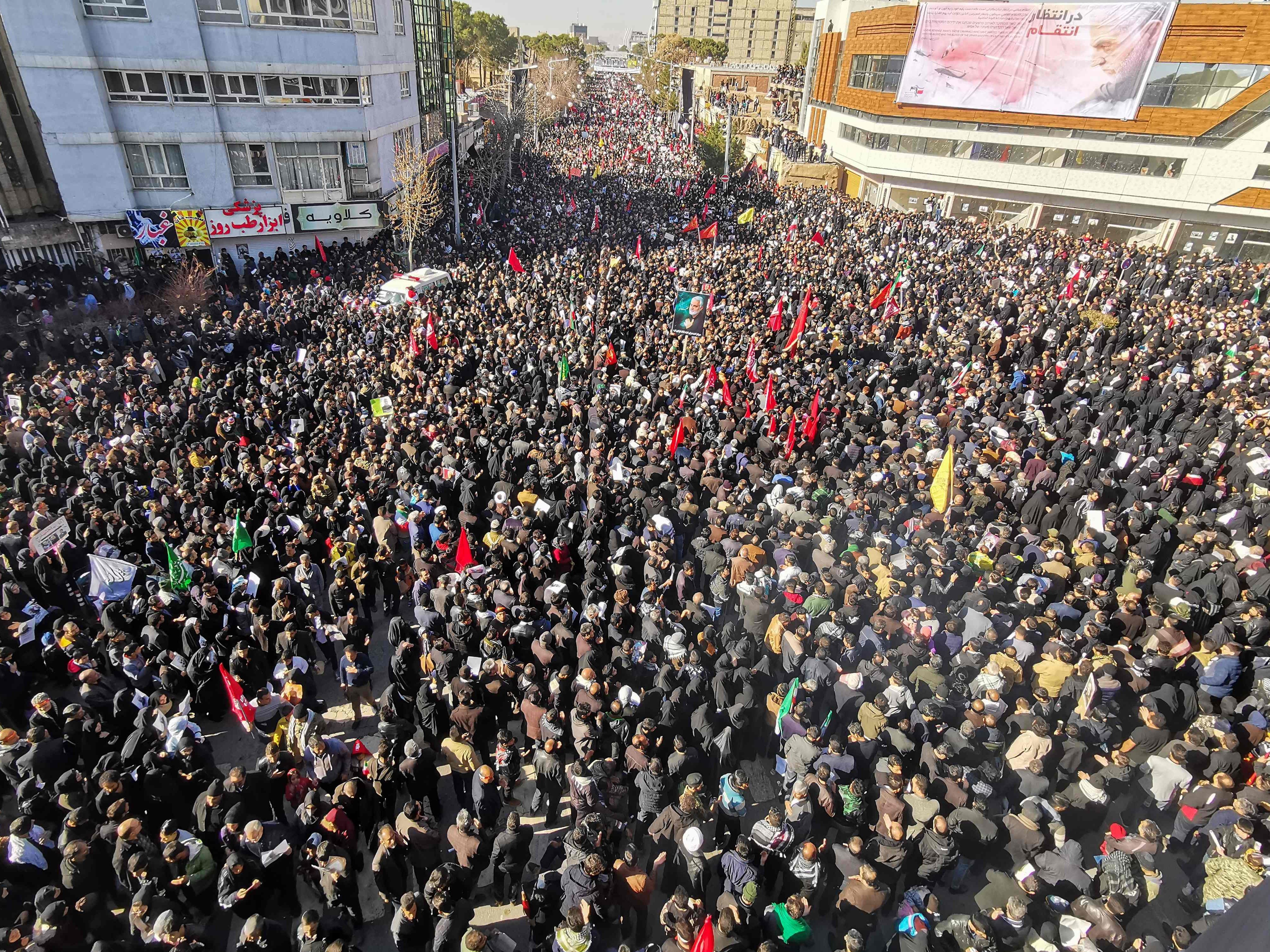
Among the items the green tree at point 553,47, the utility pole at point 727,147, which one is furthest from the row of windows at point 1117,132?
A: the green tree at point 553,47

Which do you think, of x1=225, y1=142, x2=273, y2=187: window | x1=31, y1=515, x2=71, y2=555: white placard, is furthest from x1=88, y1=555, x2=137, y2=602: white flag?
x1=225, y1=142, x2=273, y2=187: window

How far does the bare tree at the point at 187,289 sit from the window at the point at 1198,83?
38122 mm

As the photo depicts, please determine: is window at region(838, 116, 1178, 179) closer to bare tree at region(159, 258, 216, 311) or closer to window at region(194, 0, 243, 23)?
window at region(194, 0, 243, 23)

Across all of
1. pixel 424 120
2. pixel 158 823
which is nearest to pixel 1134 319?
pixel 158 823

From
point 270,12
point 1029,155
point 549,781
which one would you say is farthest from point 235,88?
point 1029,155

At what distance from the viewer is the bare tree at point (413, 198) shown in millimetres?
24750

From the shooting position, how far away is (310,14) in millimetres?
23344

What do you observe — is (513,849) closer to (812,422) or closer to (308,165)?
(812,422)

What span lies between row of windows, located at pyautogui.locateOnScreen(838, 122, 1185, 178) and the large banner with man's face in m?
1.64

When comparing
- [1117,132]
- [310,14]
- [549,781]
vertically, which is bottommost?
[549,781]

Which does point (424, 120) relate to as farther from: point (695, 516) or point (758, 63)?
point (758, 63)

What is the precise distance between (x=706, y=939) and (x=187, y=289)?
2238 cm

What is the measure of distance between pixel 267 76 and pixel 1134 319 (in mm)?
28273

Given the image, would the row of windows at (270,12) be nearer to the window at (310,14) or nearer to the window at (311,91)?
the window at (310,14)
